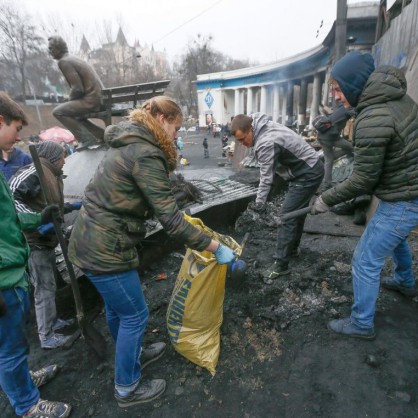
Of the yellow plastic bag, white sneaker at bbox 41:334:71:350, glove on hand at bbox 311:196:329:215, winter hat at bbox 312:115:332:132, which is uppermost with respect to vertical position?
→ winter hat at bbox 312:115:332:132

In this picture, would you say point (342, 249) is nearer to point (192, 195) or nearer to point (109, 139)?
point (192, 195)

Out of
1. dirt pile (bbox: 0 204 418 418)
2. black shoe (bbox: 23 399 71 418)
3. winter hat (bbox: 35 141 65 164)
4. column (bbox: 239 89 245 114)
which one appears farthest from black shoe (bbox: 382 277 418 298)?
column (bbox: 239 89 245 114)

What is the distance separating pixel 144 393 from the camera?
1.97m

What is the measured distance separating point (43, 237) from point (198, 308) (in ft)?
5.03

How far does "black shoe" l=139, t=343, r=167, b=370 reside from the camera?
2.29m

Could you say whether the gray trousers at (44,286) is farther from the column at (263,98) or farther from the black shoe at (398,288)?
the column at (263,98)

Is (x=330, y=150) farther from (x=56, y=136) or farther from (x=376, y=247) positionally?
(x=56, y=136)

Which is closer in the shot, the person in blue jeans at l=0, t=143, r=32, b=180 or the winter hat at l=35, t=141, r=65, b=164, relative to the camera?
the winter hat at l=35, t=141, r=65, b=164

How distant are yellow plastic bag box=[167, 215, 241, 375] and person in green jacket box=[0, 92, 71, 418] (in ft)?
3.11

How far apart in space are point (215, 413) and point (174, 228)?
4.35 ft

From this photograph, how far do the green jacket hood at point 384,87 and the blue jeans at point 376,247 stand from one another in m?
0.74

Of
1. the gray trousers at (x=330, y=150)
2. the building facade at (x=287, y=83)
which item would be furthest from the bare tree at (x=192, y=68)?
the gray trousers at (x=330, y=150)

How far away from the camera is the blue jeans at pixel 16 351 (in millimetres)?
Result: 1557

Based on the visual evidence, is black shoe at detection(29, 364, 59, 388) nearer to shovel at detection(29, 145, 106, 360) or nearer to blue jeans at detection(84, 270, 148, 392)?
shovel at detection(29, 145, 106, 360)
